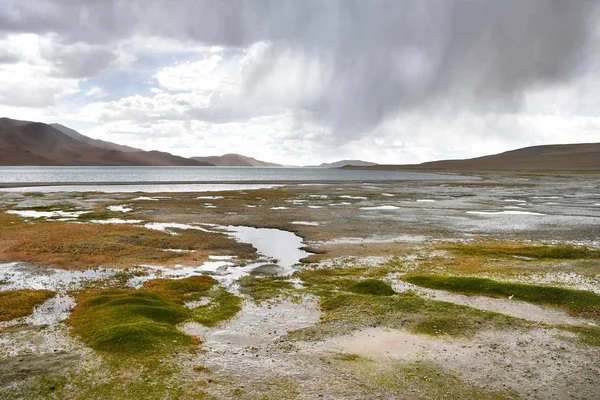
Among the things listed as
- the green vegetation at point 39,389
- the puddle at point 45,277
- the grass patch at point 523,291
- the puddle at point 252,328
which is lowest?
the puddle at point 45,277

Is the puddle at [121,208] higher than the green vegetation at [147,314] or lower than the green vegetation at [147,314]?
lower

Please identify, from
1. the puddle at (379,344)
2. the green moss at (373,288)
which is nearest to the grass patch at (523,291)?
the green moss at (373,288)

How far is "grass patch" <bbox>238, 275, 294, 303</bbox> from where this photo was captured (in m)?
20.5

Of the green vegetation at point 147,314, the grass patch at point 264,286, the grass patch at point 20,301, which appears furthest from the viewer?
the grass patch at point 264,286

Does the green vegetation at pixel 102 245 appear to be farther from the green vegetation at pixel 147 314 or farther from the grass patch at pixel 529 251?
the grass patch at pixel 529 251

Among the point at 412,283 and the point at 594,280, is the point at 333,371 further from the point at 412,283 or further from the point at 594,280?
the point at 594,280

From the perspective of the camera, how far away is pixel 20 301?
18766mm

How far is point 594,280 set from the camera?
74.3ft

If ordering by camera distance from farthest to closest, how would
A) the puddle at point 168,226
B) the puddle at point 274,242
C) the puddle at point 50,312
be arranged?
the puddle at point 168,226 < the puddle at point 274,242 < the puddle at point 50,312

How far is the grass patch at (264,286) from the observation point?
2050 centimetres

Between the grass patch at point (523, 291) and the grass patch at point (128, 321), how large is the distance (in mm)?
13342

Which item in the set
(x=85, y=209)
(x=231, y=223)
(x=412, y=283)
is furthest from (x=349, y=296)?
(x=85, y=209)

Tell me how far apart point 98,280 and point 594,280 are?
2784 cm

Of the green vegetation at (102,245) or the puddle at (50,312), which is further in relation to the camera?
the green vegetation at (102,245)
